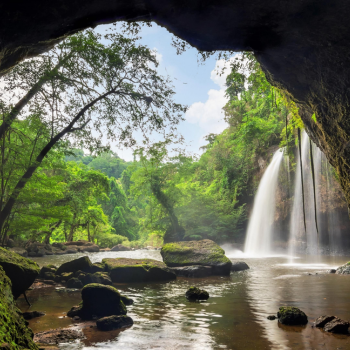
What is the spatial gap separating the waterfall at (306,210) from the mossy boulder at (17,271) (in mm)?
19042

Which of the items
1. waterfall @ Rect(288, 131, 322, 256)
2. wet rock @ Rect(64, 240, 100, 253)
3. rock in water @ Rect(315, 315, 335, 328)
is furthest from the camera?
wet rock @ Rect(64, 240, 100, 253)

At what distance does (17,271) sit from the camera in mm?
6953

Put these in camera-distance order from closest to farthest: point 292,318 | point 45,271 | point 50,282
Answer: point 292,318 < point 50,282 < point 45,271

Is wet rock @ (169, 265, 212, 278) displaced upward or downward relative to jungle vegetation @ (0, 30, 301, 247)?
downward

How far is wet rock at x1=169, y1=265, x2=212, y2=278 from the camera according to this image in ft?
41.6

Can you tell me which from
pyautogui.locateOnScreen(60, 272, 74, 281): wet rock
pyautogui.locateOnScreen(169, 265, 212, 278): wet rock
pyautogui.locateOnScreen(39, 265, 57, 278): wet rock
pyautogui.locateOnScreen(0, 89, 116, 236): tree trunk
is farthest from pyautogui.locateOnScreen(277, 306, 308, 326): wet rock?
pyautogui.locateOnScreen(39, 265, 57, 278): wet rock

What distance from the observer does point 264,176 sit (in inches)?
1072

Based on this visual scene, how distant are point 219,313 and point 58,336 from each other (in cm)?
342

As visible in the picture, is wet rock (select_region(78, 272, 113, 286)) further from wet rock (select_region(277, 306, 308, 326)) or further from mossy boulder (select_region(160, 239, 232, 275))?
wet rock (select_region(277, 306, 308, 326))

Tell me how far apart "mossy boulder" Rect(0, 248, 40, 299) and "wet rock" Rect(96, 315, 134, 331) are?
7.74 feet

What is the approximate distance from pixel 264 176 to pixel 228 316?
2201 cm

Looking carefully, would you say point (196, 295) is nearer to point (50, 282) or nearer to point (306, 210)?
A: point (50, 282)

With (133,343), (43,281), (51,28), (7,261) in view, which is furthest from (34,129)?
(133,343)

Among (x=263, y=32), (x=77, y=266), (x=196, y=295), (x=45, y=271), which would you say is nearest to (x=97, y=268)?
(x=77, y=266)
